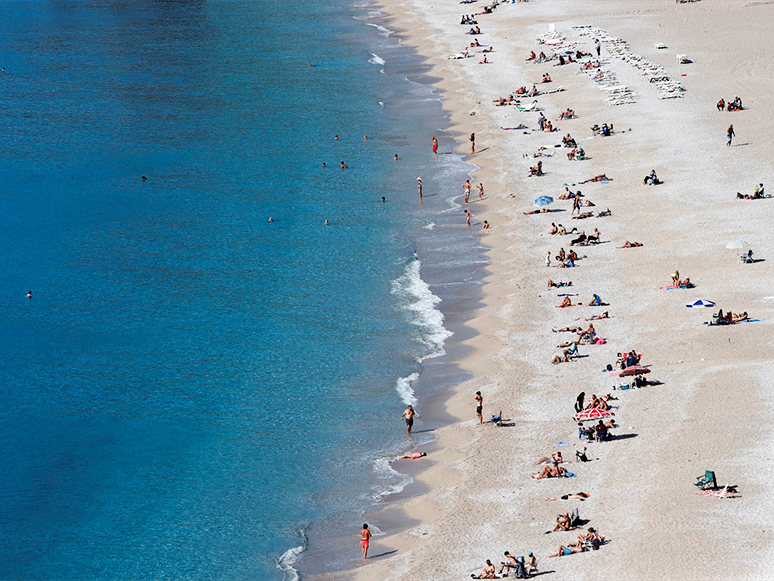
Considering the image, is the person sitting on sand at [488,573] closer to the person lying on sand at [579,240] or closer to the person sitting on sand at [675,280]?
the person sitting on sand at [675,280]

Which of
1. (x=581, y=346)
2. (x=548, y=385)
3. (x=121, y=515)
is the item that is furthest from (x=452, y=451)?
(x=121, y=515)

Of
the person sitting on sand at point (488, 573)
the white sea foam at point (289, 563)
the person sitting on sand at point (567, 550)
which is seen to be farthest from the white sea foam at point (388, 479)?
the person sitting on sand at point (567, 550)

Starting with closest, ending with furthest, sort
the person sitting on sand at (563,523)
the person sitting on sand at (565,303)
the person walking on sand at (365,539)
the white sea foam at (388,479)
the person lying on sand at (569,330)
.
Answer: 1. the person sitting on sand at (563,523)
2. the person walking on sand at (365,539)
3. the white sea foam at (388,479)
4. the person lying on sand at (569,330)
5. the person sitting on sand at (565,303)

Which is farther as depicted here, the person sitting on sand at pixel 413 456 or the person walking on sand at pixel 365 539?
the person sitting on sand at pixel 413 456

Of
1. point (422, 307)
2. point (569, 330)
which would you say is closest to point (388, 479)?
point (569, 330)

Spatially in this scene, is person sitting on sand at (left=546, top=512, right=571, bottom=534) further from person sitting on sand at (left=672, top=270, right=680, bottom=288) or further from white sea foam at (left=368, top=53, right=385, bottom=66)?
white sea foam at (left=368, top=53, right=385, bottom=66)

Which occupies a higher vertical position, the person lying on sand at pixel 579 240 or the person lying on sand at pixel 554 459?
the person lying on sand at pixel 579 240

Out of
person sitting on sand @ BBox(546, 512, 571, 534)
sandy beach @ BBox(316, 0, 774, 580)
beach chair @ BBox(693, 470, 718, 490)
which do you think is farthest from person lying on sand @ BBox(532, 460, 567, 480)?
beach chair @ BBox(693, 470, 718, 490)

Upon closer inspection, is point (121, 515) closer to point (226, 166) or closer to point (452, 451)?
point (452, 451)
